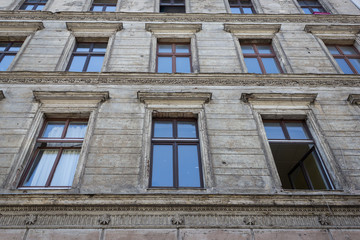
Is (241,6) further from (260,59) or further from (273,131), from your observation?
(273,131)

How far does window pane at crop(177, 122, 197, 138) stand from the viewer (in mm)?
8054

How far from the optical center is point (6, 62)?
10.4m

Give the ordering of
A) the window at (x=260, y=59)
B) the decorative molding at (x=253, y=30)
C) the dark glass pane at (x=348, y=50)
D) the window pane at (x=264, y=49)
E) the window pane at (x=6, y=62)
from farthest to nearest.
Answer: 1. the decorative molding at (x=253, y=30)
2. the dark glass pane at (x=348, y=50)
3. the window pane at (x=264, y=49)
4. the window at (x=260, y=59)
5. the window pane at (x=6, y=62)

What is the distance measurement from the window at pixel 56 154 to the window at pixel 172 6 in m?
7.75

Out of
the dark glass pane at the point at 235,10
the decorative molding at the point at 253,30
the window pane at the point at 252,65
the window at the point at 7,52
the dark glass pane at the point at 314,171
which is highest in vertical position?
the dark glass pane at the point at 235,10

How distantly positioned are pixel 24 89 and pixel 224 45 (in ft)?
23.0

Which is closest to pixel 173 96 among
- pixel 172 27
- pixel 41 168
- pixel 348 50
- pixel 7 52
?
pixel 41 168

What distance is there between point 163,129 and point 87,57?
4678mm

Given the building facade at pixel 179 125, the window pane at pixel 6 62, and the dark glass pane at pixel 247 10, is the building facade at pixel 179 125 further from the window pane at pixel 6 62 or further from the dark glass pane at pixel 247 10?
the dark glass pane at pixel 247 10

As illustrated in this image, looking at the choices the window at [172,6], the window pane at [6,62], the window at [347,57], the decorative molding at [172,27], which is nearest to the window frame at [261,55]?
the decorative molding at [172,27]

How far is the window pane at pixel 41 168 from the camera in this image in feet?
23.1

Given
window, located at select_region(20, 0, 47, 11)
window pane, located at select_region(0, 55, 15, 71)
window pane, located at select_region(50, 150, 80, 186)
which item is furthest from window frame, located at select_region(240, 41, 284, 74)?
window, located at select_region(20, 0, 47, 11)

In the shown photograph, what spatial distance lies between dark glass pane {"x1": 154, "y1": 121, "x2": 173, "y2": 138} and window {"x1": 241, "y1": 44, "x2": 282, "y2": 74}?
151 inches

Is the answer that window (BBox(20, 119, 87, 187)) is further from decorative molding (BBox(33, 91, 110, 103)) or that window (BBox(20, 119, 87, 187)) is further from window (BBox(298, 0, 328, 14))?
window (BBox(298, 0, 328, 14))
